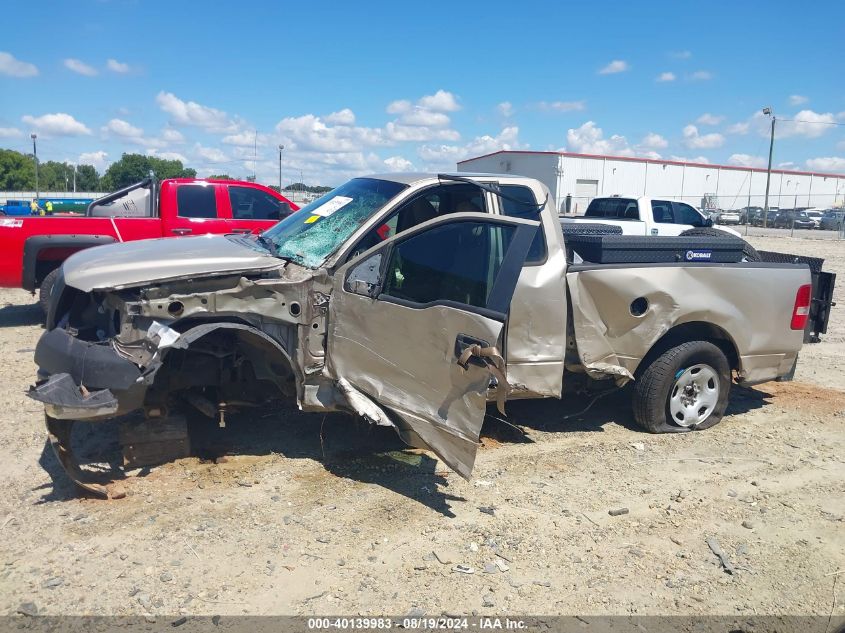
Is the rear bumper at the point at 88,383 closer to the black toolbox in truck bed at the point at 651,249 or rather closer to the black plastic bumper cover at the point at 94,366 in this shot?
the black plastic bumper cover at the point at 94,366

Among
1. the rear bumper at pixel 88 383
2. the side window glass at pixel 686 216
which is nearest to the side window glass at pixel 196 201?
the rear bumper at pixel 88 383

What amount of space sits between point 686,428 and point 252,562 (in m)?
3.88

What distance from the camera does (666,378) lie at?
546 centimetres

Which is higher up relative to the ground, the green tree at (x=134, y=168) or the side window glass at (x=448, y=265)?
the green tree at (x=134, y=168)

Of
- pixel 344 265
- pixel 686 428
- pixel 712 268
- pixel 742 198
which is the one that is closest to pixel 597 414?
pixel 686 428

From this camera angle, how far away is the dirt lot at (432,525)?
3.37 meters

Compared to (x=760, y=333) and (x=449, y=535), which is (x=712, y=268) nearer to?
(x=760, y=333)

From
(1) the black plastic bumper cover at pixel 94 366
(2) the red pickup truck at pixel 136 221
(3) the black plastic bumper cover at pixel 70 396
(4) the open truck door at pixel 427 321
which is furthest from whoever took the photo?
(2) the red pickup truck at pixel 136 221

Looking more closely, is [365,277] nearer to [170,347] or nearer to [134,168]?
[170,347]

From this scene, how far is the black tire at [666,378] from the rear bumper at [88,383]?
12.6ft

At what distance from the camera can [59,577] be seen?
3.38 meters

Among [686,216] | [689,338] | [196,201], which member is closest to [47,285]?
[196,201]

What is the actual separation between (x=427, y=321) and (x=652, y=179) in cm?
5067

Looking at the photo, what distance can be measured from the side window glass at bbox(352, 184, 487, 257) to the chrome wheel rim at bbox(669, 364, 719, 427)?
2.29 meters
